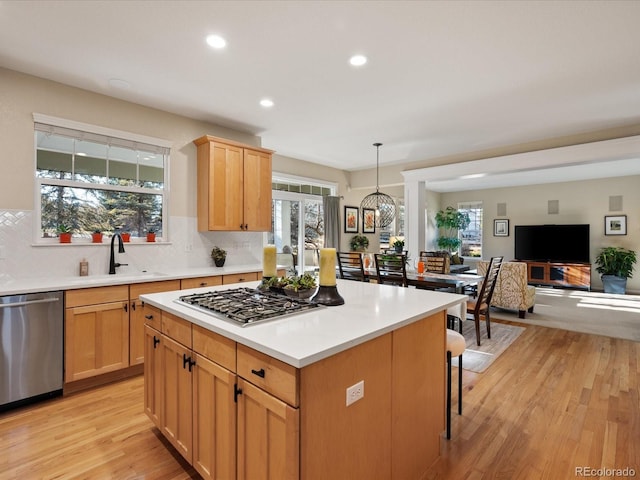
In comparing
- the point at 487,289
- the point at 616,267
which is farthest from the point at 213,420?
the point at 616,267

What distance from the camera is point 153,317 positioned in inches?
82.2

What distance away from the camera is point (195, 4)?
2.11 m

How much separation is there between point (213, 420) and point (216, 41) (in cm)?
248

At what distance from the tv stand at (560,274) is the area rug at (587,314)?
2.05 feet

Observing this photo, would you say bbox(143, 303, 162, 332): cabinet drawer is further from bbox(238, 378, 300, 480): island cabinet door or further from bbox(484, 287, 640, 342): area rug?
bbox(484, 287, 640, 342): area rug

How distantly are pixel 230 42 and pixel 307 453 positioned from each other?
265cm

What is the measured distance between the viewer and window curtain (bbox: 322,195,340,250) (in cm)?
689

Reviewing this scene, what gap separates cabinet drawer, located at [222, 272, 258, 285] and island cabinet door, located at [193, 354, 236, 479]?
6.88 feet

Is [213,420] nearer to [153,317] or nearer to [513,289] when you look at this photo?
[153,317]

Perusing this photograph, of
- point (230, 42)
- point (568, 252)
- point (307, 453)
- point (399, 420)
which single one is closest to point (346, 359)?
point (307, 453)

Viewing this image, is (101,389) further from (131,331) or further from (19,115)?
(19,115)

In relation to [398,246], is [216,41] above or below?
above

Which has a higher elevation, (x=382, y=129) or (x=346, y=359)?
(x=382, y=129)

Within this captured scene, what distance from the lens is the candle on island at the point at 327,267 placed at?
187 cm
